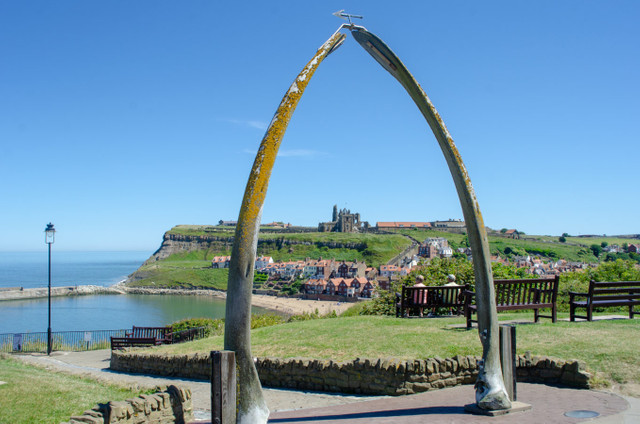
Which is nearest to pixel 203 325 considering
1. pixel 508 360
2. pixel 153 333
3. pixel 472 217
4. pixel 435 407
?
pixel 153 333

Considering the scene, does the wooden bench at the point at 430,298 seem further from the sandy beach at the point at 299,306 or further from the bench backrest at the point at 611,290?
the sandy beach at the point at 299,306

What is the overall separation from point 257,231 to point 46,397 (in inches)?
224

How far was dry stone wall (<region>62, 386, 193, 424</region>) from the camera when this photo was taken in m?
5.88

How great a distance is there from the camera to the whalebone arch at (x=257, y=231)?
5.14 metres

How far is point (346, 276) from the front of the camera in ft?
381

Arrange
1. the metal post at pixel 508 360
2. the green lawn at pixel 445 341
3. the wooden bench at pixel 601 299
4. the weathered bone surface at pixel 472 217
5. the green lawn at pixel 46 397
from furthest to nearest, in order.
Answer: the wooden bench at pixel 601 299
the green lawn at pixel 445 341
the green lawn at pixel 46 397
the metal post at pixel 508 360
the weathered bone surface at pixel 472 217

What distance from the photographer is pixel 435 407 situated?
6.42 meters

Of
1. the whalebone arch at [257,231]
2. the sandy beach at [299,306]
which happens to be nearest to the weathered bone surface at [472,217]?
the whalebone arch at [257,231]

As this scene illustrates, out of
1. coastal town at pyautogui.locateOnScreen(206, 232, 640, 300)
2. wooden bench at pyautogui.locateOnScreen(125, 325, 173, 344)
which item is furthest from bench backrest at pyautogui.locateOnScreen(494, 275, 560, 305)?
coastal town at pyautogui.locateOnScreen(206, 232, 640, 300)

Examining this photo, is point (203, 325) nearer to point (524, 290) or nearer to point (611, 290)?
point (524, 290)

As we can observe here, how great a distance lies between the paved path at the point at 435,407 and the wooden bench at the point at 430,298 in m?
5.54

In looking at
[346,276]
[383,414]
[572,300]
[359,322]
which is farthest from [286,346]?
[346,276]

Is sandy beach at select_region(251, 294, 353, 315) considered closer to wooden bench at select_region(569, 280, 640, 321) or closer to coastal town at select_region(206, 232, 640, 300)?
coastal town at select_region(206, 232, 640, 300)

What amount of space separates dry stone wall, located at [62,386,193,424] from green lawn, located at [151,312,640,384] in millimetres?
3229
